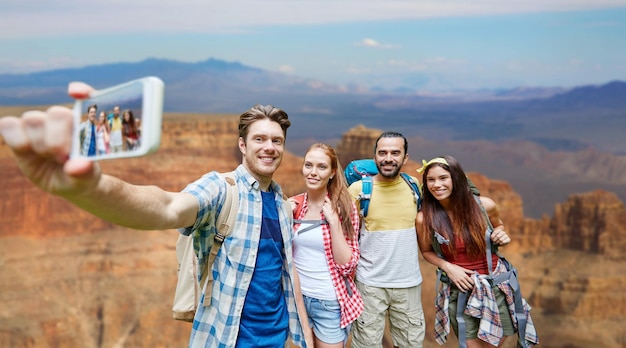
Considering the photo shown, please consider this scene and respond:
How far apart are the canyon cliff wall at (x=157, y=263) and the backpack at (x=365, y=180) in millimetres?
15894

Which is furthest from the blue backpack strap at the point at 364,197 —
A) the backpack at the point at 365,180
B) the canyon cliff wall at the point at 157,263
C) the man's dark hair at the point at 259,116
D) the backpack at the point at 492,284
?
the canyon cliff wall at the point at 157,263

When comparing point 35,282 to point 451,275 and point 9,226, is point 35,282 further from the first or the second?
point 451,275

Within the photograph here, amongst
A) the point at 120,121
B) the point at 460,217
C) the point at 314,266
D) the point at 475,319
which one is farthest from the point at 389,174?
the point at 120,121

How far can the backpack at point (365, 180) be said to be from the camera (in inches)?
145

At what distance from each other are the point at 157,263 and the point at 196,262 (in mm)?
20631

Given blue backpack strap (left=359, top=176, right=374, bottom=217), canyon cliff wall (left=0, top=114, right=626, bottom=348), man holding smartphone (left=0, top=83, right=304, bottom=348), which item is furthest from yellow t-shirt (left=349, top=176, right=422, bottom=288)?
canyon cliff wall (left=0, top=114, right=626, bottom=348)

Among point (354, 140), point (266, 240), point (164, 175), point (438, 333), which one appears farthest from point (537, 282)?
point (266, 240)

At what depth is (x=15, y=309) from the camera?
2003cm

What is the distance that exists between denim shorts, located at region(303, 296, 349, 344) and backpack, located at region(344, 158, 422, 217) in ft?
2.39

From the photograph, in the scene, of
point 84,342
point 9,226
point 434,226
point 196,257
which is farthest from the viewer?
point 9,226

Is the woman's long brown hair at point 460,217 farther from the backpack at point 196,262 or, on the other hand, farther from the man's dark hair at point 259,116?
the backpack at point 196,262

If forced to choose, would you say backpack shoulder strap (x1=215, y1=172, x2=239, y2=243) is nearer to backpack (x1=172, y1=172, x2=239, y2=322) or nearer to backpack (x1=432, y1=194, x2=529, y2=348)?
backpack (x1=172, y1=172, x2=239, y2=322)

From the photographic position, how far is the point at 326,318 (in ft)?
10.8

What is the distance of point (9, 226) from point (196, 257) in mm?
24706
